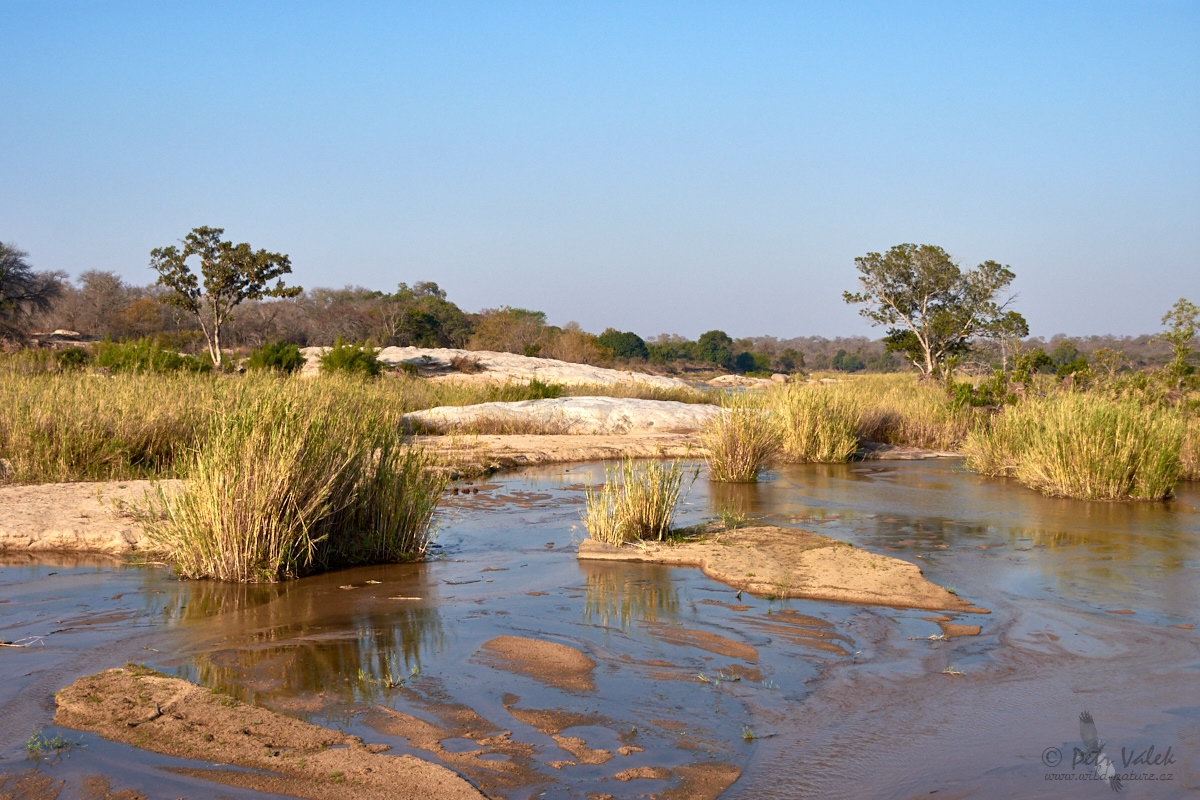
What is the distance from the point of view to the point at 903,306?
→ 36.7 meters

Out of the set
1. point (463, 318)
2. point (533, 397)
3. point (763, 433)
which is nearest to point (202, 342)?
point (463, 318)

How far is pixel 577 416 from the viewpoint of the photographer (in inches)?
781

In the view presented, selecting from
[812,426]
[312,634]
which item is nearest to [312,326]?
[812,426]

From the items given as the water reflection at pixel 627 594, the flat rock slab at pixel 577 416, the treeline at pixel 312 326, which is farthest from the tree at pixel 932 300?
the water reflection at pixel 627 594

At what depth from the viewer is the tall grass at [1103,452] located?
1128 centimetres

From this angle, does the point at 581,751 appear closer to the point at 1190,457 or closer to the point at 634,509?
the point at 634,509

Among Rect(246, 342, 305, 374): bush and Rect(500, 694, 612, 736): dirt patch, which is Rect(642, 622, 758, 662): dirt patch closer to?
Rect(500, 694, 612, 736): dirt patch

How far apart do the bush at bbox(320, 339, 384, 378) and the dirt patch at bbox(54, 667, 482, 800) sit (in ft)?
61.1

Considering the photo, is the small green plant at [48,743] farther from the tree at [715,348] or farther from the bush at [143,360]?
the tree at [715,348]

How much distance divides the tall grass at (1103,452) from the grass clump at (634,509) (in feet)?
19.7

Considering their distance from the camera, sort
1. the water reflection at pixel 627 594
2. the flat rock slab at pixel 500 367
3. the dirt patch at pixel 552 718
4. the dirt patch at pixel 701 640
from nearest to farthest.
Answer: the dirt patch at pixel 552 718, the dirt patch at pixel 701 640, the water reflection at pixel 627 594, the flat rock slab at pixel 500 367

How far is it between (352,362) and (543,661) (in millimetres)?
19955

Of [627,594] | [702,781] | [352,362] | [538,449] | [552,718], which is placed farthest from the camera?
[352,362]

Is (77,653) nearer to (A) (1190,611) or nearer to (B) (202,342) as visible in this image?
(A) (1190,611)
